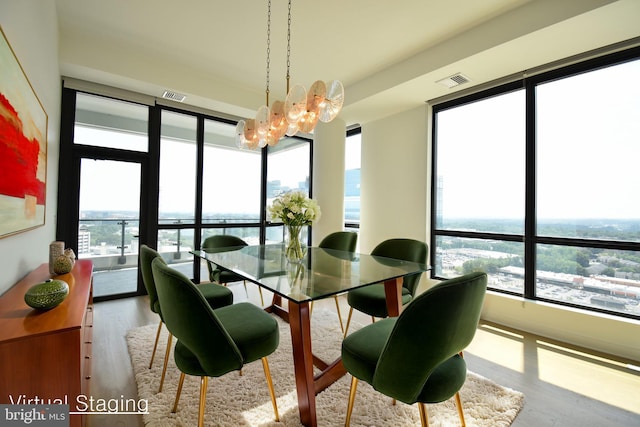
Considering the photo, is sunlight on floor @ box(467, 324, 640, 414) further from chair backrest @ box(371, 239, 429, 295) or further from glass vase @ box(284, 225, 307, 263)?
glass vase @ box(284, 225, 307, 263)

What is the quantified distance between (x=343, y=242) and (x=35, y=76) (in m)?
3.06

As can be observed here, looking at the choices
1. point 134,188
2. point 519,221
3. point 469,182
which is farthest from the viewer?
point 134,188

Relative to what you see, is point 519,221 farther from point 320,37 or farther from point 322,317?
point 320,37

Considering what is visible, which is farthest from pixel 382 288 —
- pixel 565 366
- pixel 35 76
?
pixel 35 76

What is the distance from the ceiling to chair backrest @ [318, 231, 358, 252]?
6.19 ft

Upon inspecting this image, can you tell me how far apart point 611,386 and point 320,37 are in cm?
388

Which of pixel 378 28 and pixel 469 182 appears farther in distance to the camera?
pixel 469 182

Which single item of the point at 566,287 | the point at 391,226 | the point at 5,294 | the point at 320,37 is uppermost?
the point at 320,37

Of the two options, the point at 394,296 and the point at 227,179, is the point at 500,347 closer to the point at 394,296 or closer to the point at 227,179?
the point at 394,296

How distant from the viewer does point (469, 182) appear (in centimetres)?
375

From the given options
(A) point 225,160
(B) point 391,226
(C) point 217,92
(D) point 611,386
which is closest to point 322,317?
(B) point 391,226

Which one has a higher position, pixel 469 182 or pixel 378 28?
pixel 378 28

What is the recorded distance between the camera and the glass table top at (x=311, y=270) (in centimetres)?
168

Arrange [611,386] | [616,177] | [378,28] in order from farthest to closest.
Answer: [378,28], [616,177], [611,386]
